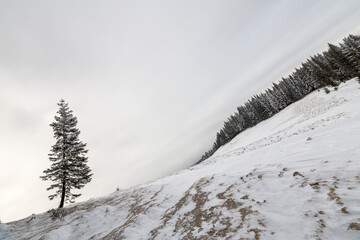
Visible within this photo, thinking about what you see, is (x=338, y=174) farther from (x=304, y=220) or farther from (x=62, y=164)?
(x=62, y=164)

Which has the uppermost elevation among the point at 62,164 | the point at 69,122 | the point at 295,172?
the point at 69,122

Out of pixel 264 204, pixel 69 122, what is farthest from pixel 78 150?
pixel 264 204

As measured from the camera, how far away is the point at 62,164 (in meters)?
15.5

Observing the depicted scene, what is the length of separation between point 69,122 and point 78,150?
130 inches

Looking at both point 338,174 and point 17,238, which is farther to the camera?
point 17,238

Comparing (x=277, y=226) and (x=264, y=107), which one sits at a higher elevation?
(x=264, y=107)

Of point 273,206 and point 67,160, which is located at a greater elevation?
point 67,160

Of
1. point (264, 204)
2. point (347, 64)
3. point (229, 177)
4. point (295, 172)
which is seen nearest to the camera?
point (264, 204)

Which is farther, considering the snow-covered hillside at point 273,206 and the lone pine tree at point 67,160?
the lone pine tree at point 67,160

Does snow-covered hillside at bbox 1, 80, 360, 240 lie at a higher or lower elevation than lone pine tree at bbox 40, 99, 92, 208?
lower

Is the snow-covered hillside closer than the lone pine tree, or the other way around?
the snow-covered hillside

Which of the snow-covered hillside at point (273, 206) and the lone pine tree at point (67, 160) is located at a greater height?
the lone pine tree at point (67, 160)

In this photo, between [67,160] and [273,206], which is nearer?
[273,206]

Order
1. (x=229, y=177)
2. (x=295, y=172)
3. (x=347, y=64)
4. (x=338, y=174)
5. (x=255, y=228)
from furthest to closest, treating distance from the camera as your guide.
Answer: (x=347, y=64) → (x=229, y=177) → (x=295, y=172) → (x=338, y=174) → (x=255, y=228)
